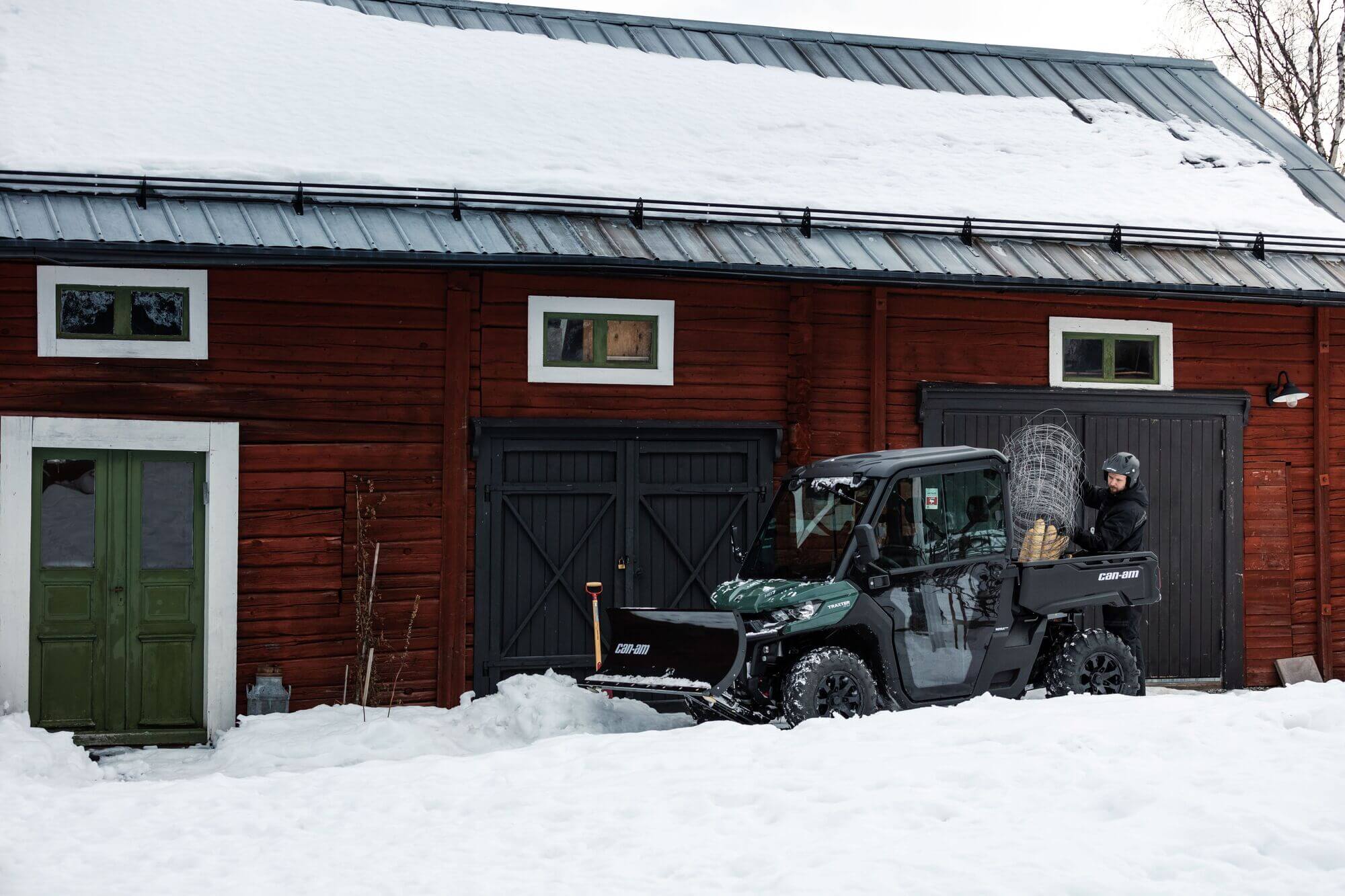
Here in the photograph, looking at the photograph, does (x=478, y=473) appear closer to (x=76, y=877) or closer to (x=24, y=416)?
(x=24, y=416)

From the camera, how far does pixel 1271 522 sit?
1170 cm

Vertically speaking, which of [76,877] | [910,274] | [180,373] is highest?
[910,274]

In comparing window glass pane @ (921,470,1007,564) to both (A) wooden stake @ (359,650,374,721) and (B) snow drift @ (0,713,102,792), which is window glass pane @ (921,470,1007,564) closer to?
(A) wooden stake @ (359,650,374,721)

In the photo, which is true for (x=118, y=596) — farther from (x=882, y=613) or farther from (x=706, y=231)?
(x=882, y=613)

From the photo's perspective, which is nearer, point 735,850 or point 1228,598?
point 735,850

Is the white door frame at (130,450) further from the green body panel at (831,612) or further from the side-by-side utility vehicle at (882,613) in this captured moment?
the green body panel at (831,612)

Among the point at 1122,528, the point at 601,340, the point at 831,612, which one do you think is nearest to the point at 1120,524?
the point at 1122,528

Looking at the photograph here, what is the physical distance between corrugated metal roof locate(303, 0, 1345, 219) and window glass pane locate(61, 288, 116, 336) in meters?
5.59

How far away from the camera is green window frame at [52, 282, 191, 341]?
911 cm

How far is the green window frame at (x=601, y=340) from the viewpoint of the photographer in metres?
10.1

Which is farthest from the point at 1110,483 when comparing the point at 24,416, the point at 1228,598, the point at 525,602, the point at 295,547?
the point at 24,416

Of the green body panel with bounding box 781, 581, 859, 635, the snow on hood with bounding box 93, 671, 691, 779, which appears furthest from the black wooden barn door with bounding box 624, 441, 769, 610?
the green body panel with bounding box 781, 581, 859, 635

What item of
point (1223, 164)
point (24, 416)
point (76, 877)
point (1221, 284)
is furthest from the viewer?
point (1223, 164)

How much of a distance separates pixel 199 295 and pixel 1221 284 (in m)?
7.93
